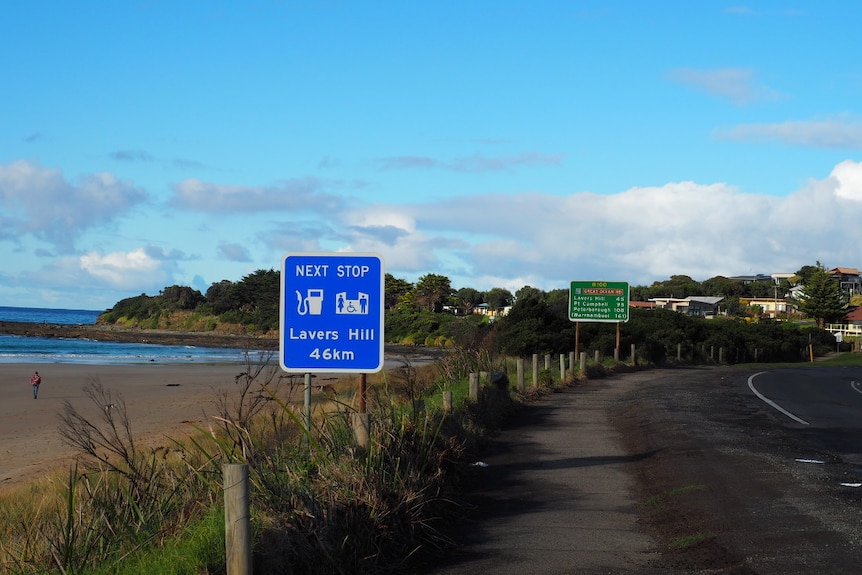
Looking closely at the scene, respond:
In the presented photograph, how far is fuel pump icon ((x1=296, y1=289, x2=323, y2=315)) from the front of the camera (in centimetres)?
937

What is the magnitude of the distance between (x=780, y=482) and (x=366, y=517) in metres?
5.97

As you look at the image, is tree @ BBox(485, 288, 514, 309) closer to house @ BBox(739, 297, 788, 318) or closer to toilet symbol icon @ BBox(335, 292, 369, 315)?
house @ BBox(739, 297, 788, 318)

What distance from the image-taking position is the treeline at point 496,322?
45.7 meters

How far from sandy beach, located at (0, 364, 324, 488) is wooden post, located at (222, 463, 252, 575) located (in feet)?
8.47

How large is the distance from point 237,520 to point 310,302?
4085 millimetres

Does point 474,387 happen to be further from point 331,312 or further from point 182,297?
point 182,297

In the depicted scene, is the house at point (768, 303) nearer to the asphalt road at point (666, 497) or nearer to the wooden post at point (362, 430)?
the asphalt road at point (666, 497)

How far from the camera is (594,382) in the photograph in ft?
107

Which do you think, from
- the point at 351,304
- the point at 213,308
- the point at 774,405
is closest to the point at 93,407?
the point at 774,405

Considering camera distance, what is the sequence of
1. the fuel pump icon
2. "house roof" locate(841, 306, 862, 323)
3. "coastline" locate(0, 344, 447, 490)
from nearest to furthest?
the fuel pump icon < "coastline" locate(0, 344, 447, 490) < "house roof" locate(841, 306, 862, 323)

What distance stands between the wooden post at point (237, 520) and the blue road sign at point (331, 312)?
3.73 metres

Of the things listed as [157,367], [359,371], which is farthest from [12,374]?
[359,371]

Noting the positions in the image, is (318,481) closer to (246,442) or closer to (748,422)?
(246,442)

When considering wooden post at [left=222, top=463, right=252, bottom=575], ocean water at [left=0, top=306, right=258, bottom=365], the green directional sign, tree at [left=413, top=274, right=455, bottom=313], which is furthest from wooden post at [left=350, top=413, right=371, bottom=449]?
tree at [left=413, top=274, right=455, bottom=313]
